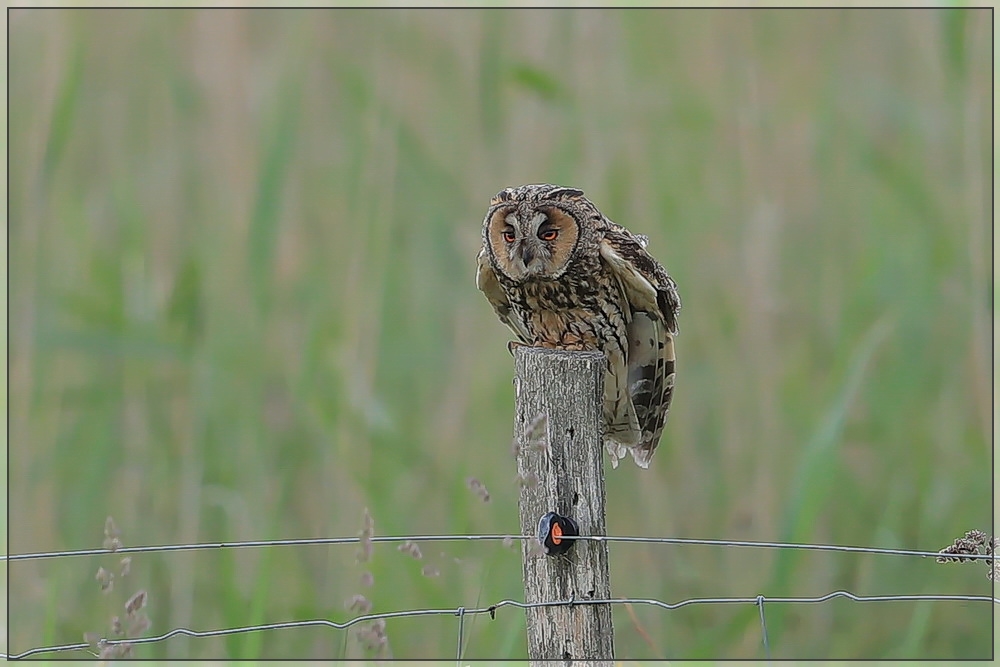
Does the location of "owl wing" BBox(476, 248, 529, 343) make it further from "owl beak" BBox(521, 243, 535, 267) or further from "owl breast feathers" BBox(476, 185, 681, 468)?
"owl beak" BBox(521, 243, 535, 267)

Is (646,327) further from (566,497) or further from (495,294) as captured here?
(566,497)

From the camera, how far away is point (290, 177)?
10.2ft

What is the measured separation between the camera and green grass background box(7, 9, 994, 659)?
9.11 ft

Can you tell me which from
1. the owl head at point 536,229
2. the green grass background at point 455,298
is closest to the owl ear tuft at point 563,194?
the owl head at point 536,229

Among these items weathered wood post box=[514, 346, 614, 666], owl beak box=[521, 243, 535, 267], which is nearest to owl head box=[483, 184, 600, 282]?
owl beak box=[521, 243, 535, 267]

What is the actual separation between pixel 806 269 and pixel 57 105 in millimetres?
1925

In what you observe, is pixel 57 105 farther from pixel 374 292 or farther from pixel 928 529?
pixel 928 529

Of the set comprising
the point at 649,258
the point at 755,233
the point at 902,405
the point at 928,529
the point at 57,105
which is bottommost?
the point at 928,529

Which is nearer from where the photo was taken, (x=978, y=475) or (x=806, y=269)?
(x=978, y=475)

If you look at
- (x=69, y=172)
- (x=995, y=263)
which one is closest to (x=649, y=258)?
(x=995, y=263)

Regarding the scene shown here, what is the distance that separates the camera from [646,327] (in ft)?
7.97

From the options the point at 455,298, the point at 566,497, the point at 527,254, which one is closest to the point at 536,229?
the point at 527,254

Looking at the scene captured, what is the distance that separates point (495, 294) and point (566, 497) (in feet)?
3.01

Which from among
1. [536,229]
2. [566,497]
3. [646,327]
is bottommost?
[566,497]
